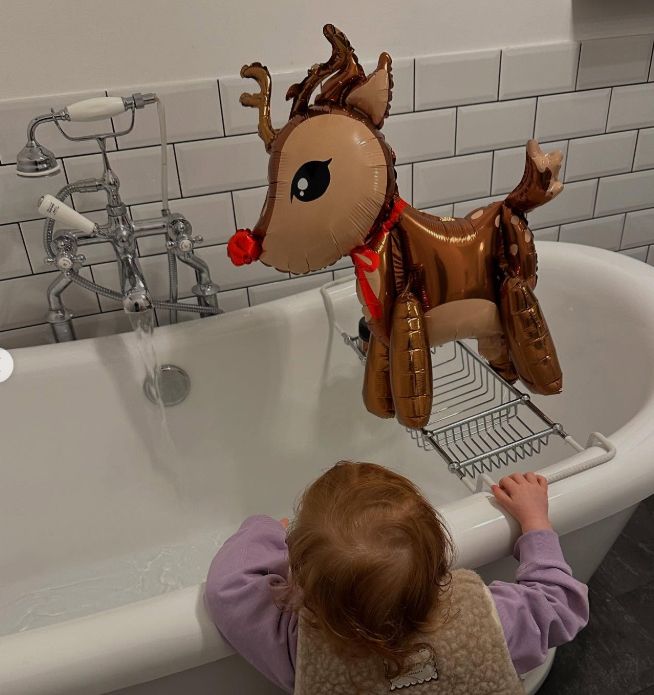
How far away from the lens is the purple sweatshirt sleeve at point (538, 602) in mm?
785

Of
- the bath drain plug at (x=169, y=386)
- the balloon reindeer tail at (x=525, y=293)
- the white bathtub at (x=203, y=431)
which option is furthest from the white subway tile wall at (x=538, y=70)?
the bath drain plug at (x=169, y=386)

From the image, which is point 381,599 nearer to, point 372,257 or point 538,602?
point 538,602

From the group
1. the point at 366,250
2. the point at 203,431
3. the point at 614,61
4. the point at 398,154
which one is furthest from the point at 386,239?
the point at 614,61

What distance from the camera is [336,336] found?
1379 mm

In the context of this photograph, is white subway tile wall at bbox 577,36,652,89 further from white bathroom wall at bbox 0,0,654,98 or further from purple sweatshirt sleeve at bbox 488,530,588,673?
purple sweatshirt sleeve at bbox 488,530,588,673

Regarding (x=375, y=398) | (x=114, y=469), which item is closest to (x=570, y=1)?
(x=375, y=398)

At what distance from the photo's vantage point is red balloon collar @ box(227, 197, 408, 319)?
96 cm

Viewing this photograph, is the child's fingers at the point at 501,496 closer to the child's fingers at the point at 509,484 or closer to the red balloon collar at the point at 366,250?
the child's fingers at the point at 509,484

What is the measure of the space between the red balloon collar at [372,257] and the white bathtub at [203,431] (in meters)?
0.39

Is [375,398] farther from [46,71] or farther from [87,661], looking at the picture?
[46,71]

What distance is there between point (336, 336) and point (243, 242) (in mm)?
455

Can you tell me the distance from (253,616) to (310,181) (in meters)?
0.52

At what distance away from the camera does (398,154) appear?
1374mm

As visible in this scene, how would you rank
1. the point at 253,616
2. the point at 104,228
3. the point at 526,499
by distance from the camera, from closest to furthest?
the point at 253,616, the point at 526,499, the point at 104,228
